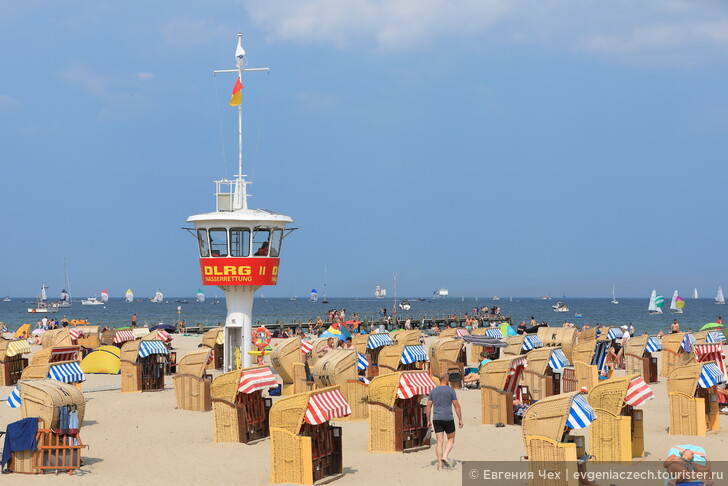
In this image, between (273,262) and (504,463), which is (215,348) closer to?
(273,262)

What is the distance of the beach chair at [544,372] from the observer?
17.8 m

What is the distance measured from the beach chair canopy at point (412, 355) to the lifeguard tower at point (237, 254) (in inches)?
259

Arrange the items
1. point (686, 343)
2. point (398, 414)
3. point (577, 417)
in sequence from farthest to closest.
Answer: point (686, 343)
point (398, 414)
point (577, 417)

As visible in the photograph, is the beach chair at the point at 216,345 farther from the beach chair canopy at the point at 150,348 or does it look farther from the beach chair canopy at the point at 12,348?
the beach chair canopy at the point at 12,348

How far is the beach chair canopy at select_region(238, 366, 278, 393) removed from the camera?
47.9 ft

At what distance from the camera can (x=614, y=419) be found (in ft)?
38.7

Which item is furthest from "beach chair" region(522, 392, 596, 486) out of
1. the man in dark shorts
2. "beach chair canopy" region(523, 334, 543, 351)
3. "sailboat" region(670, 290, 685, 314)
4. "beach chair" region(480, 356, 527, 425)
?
"sailboat" region(670, 290, 685, 314)

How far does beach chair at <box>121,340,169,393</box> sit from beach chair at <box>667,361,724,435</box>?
1374 cm

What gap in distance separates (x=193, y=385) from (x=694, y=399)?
34.9 ft

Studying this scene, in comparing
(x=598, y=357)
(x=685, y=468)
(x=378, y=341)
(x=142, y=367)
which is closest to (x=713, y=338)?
(x=598, y=357)

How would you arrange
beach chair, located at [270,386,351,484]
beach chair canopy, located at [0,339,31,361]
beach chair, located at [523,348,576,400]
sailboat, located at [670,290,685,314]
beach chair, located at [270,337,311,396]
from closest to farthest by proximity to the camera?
beach chair, located at [270,386,351,484] < beach chair, located at [523,348,576,400] < beach chair, located at [270,337,311,396] < beach chair canopy, located at [0,339,31,361] < sailboat, located at [670,290,685,314]

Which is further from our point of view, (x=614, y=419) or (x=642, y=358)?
(x=642, y=358)

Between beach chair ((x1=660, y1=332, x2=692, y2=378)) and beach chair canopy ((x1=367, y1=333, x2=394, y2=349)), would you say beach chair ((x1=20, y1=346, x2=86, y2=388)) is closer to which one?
beach chair canopy ((x1=367, y1=333, x2=394, y2=349))

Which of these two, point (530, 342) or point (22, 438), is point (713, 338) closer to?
point (530, 342)
